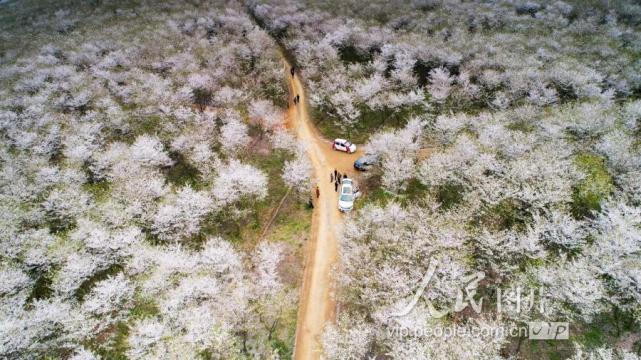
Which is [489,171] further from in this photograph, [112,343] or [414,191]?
[112,343]

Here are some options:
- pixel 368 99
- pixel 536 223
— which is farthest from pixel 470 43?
pixel 536 223

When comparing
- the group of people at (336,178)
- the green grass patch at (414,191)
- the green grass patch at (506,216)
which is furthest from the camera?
the group of people at (336,178)

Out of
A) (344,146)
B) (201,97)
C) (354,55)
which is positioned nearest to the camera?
(344,146)

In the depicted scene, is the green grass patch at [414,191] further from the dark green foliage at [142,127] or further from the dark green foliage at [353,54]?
the dark green foliage at [142,127]

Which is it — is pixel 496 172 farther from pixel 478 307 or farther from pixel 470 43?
pixel 470 43

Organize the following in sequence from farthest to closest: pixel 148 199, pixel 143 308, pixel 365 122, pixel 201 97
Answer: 1. pixel 201 97
2. pixel 365 122
3. pixel 148 199
4. pixel 143 308

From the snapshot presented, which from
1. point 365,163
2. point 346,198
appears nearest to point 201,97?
point 365,163

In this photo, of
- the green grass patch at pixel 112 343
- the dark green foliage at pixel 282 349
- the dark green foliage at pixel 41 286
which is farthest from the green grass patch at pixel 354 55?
the dark green foliage at pixel 41 286

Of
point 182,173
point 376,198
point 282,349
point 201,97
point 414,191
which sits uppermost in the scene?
point 414,191
